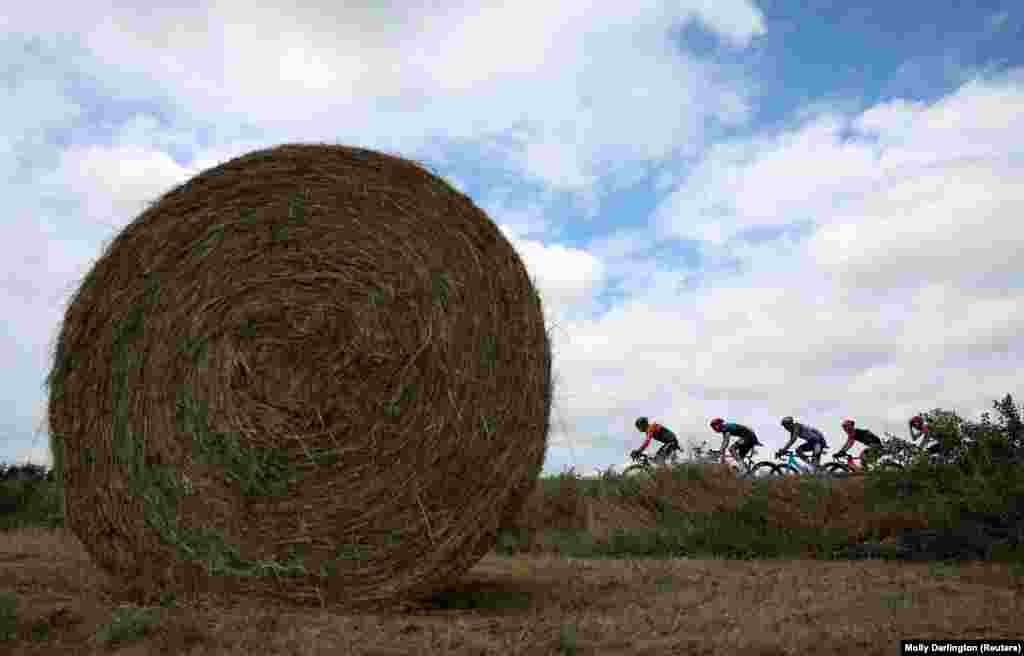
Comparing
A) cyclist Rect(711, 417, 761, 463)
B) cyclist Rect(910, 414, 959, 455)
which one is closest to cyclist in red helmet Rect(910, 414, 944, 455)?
cyclist Rect(910, 414, 959, 455)

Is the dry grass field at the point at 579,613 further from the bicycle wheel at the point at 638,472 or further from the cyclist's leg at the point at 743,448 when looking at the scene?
the cyclist's leg at the point at 743,448

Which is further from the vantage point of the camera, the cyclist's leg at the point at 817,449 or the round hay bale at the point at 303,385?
the cyclist's leg at the point at 817,449

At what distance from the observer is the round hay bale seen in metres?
4.86

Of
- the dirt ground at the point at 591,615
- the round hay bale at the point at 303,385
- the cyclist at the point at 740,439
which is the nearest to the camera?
the dirt ground at the point at 591,615

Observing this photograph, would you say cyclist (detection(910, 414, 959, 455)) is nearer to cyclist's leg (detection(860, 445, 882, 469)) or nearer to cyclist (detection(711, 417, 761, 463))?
cyclist's leg (detection(860, 445, 882, 469))

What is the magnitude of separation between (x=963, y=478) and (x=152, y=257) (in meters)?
6.45

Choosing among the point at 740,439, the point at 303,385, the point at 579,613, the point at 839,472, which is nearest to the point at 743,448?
the point at 740,439

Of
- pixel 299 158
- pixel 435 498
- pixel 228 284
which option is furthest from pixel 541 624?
pixel 299 158

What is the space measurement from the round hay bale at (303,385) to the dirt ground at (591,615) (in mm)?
344

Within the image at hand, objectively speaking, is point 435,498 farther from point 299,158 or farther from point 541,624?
point 299,158

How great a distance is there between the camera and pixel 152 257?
204 inches

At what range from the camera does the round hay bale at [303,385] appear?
16.0ft

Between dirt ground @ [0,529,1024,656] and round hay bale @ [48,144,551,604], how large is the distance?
1.13ft

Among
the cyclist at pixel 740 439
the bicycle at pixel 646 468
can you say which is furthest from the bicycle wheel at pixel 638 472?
the cyclist at pixel 740 439
